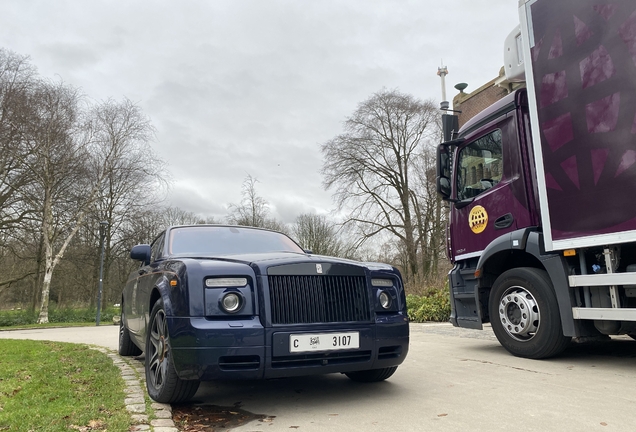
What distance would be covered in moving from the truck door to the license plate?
3.06 metres

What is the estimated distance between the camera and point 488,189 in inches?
245

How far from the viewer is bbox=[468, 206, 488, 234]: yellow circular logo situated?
625 centimetres

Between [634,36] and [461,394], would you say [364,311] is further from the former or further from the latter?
[634,36]

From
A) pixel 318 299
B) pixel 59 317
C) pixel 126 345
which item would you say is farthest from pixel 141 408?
pixel 59 317

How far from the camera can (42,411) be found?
11.5 ft

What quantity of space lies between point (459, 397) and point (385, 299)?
98 centimetres

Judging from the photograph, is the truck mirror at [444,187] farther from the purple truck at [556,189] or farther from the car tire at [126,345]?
the car tire at [126,345]

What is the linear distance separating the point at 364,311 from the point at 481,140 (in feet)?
12.0

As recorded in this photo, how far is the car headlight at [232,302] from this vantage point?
3.46 metres

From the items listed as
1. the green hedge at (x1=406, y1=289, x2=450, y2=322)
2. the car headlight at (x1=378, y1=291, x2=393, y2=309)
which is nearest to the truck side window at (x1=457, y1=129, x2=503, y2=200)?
the car headlight at (x1=378, y1=291, x2=393, y2=309)

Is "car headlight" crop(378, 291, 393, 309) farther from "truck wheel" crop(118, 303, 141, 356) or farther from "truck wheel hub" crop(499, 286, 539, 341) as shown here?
"truck wheel" crop(118, 303, 141, 356)

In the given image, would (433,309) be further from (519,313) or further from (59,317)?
(59,317)

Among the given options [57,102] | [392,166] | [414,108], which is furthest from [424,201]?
[57,102]

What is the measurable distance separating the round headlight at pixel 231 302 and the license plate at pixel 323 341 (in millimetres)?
447
